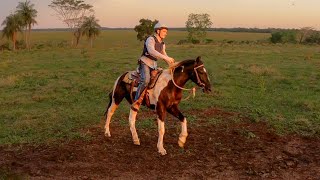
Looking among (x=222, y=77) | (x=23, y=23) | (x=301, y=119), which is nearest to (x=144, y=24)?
(x=23, y=23)

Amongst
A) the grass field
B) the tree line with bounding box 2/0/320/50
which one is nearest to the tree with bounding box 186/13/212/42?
the tree line with bounding box 2/0/320/50

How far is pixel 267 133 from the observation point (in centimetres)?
912

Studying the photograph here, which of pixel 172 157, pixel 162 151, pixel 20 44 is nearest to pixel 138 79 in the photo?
pixel 162 151

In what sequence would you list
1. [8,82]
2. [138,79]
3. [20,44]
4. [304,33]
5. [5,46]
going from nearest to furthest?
1. [138,79]
2. [8,82]
3. [5,46]
4. [20,44]
5. [304,33]

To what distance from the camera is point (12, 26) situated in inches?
2024

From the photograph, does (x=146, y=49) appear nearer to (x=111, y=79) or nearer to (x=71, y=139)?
(x=71, y=139)

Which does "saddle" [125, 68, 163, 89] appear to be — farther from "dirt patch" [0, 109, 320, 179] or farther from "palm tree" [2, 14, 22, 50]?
"palm tree" [2, 14, 22, 50]

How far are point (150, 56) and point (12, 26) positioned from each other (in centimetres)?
4793

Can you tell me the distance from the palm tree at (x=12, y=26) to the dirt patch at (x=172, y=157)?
46.6m

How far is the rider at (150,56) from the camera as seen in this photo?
7539 mm

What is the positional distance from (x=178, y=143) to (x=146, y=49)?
1.93 m

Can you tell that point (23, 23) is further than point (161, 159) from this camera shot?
Yes

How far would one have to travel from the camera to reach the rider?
24.7 ft

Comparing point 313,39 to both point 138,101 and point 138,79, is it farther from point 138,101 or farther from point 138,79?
point 138,101
